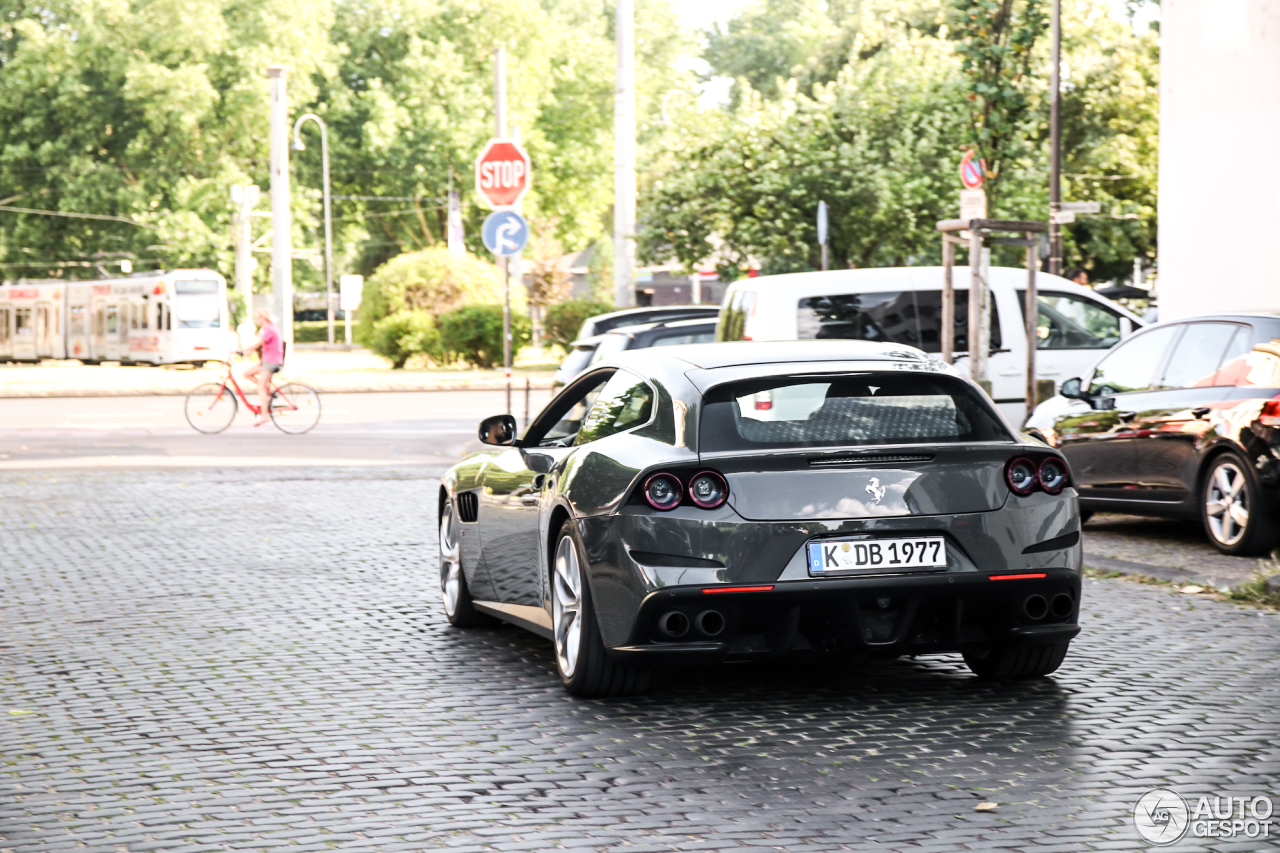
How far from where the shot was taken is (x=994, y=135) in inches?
785

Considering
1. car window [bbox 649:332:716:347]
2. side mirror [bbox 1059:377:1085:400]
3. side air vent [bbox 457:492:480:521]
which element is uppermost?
car window [bbox 649:332:716:347]

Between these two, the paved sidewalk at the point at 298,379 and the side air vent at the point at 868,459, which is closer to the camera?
the side air vent at the point at 868,459

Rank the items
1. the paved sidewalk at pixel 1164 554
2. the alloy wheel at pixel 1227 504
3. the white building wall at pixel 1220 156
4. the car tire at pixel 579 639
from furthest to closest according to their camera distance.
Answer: the white building wall at pixel 1220 156, the alloy wheel at pixel 1227 504, the paved sidewalk at pixel 1164 554, the car tire at pixel 579 639

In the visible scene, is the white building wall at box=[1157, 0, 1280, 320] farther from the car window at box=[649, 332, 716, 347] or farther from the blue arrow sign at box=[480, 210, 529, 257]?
the blue arrow sign at box=[480, 210, 529, 257]

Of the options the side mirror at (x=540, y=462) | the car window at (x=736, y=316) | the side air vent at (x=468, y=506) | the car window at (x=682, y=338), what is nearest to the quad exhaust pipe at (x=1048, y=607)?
the side mirror at (x=540, y=462)

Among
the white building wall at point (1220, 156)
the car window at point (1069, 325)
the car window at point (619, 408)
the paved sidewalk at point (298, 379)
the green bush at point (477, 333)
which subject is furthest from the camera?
the green bush at point (477, 333)

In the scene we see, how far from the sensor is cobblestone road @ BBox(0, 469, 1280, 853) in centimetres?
484

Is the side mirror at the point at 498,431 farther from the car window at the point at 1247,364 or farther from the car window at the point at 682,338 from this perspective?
the car window at the point at 682,338

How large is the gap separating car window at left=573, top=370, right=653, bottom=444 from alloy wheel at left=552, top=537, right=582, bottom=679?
477 mm

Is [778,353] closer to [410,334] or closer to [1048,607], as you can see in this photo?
[1048,607]

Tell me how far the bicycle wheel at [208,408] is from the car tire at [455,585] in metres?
16.3

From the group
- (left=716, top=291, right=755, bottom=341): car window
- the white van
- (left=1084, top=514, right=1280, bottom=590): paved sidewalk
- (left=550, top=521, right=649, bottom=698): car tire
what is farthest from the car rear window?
(left=716, top=291, right=755, bottom=341): car window

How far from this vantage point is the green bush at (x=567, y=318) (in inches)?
1558

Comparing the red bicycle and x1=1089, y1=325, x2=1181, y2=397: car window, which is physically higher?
x1=1089, y1=325, x2=1181, y2=397: car window
